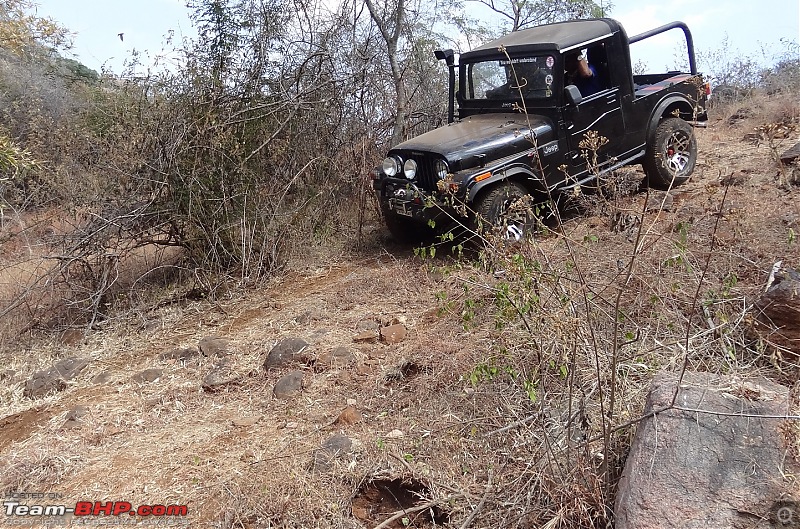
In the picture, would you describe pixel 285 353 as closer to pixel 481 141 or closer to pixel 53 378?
pixel 53 378

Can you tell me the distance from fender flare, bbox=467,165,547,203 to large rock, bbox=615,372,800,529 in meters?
2.73

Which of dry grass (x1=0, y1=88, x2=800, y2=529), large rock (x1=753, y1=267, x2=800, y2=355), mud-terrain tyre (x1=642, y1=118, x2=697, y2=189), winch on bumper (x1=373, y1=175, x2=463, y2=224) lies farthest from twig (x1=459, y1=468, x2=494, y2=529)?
mud-terrain tyre (x1=642, y1=118, x2=697, y2=189)

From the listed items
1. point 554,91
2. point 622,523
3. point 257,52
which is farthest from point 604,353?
point 257,52

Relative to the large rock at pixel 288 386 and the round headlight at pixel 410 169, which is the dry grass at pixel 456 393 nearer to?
the large rock at pixel 288 386

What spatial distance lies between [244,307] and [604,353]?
3.44m

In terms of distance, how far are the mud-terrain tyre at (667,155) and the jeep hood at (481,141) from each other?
4.66 ft

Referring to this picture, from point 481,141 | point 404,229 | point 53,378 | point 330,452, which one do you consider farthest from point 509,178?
point 53,378

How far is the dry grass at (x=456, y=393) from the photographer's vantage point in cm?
244

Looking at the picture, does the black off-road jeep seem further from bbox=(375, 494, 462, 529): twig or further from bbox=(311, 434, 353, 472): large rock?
bbox=(375, 494, 462, 529): twig

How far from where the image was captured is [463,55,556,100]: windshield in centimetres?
547

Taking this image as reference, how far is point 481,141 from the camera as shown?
5230mm

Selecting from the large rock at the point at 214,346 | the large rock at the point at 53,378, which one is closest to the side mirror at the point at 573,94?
the large rock at the point at 214,346

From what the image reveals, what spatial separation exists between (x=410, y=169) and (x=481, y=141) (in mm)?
693

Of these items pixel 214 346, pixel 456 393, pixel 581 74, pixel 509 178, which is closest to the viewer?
pixel 456 393
